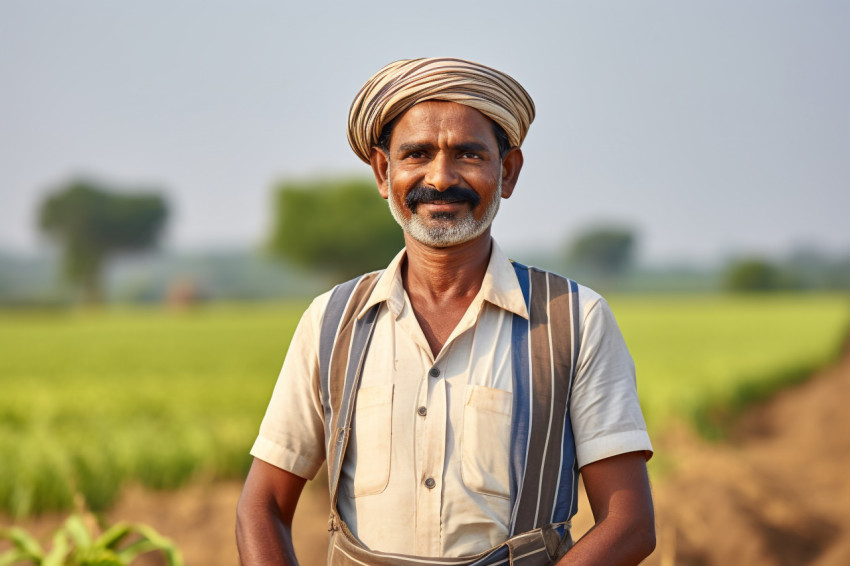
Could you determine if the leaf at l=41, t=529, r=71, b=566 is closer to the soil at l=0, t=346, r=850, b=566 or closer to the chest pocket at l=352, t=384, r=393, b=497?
the chest pocket at l=352, t=384, r=393, b=497

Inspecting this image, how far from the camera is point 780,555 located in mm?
6621

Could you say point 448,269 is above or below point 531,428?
above

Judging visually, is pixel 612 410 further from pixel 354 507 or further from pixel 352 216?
pixel 352 216

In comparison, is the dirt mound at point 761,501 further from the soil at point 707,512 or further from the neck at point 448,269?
the neck at point 448,269

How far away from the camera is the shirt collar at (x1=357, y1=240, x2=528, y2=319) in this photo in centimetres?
197

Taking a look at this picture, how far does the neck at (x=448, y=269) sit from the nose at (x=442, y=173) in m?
0.17

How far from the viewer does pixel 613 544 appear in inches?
72.6

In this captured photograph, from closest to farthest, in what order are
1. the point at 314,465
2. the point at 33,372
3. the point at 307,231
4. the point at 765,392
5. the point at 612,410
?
1. the point at 612,410
2. the point at 314,465
3. the point at 33,372
4. the point at 765,392
5. the point at 307,231

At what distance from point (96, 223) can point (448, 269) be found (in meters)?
70.1

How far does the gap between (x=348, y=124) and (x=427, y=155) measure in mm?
296

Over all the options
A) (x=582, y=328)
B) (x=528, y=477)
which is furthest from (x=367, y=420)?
(x=582, y=328)

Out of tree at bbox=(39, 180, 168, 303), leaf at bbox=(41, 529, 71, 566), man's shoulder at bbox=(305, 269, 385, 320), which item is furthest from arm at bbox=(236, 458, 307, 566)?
tree at bbox=(39, 180, 168, 303)

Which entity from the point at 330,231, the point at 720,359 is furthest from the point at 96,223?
the point at 720,359

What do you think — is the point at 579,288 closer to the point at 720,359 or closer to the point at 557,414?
the point at 557,414
